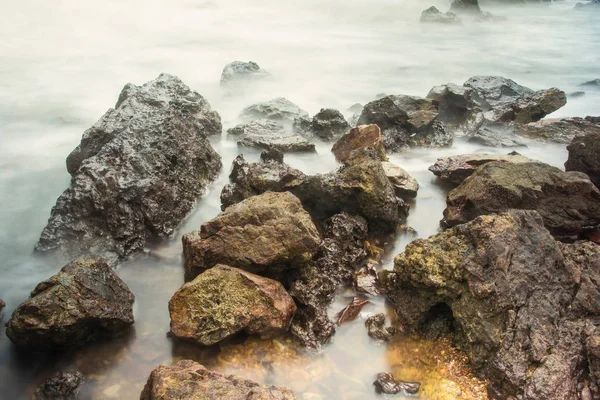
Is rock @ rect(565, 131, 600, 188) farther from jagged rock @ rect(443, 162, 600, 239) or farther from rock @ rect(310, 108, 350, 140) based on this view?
rock @ rect(310, 108, 350, 140)

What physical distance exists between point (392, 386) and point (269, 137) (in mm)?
5564

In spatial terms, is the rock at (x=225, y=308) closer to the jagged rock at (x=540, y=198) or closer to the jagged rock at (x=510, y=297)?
the jagged rock at (x=510, y=297)

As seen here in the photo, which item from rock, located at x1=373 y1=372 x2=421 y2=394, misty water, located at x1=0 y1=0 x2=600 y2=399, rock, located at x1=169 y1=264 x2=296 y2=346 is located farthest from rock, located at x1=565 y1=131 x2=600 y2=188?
rock, located at x1=169 y1=264 x2=296 y2=346

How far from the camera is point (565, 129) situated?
31.4ft

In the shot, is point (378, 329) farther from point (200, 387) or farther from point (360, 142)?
point (360, 142)

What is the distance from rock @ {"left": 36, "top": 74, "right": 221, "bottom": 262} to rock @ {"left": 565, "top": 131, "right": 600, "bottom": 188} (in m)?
5.52

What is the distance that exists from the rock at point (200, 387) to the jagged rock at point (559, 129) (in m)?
8.57

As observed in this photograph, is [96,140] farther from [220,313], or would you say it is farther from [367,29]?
[367,29]

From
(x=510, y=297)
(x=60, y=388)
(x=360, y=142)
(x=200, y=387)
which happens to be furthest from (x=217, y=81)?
(x=200, y=387)

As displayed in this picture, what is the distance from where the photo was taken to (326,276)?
5.01 m

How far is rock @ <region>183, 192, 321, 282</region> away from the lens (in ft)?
15.3

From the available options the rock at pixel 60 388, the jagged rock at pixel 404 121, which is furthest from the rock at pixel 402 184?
the rock at pixel 60 388

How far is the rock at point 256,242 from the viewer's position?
465 centimetres

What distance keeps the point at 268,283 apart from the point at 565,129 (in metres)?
8.08
